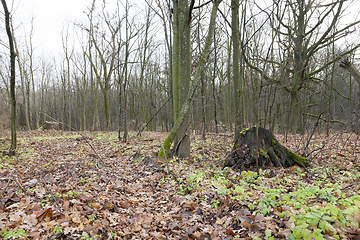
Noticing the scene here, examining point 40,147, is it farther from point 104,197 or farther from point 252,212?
point 252,212

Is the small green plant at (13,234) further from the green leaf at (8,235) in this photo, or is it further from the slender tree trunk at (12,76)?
the slender tree trunk at (12,76)

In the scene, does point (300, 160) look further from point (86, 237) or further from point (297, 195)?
point (86, 237)

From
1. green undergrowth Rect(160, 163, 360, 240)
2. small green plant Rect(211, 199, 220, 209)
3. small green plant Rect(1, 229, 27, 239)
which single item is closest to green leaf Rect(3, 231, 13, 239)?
small green plant Rect(1, 229, 27, 239)

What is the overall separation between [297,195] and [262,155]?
85.1 inches

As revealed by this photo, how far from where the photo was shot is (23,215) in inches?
113

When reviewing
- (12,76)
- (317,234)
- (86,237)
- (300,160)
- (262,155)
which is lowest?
(86,237)

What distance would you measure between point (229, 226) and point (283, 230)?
72cm

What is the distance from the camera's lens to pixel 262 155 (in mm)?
5051

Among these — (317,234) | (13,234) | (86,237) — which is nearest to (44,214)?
(13,234)

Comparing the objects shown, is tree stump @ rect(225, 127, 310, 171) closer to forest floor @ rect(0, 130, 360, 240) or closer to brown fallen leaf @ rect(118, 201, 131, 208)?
forest floor @ rect(0, 130, 360, 240)

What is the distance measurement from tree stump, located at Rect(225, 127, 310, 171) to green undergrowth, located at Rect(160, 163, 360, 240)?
0.39m

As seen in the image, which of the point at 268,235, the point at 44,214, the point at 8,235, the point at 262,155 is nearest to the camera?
the point at 268,235

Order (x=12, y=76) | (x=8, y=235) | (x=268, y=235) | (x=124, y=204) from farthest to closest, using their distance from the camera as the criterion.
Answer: (x=12, y=76) < (x=124, y=204) < (x=8, y=235) < (x=268, y=235)

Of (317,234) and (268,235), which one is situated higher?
(317,234)
